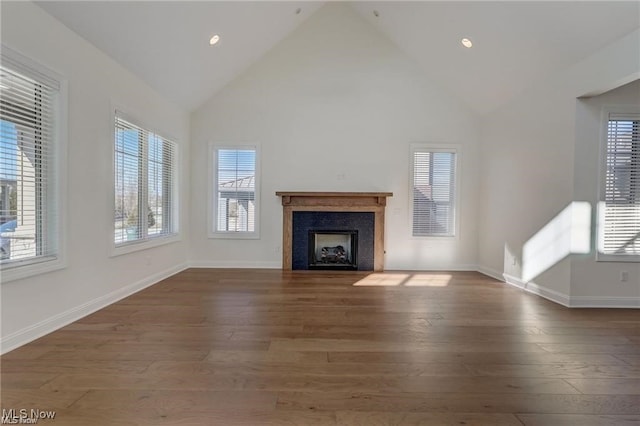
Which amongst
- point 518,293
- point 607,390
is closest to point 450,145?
point 518,293

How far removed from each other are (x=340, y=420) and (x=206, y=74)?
17.0 ft

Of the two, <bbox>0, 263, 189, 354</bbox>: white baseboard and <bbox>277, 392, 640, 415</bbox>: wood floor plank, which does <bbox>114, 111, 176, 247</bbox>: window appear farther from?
<bbox>277, 392, 640, 415</bbox>: wood floor plank

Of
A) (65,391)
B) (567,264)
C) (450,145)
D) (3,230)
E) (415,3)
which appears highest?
(415,3)

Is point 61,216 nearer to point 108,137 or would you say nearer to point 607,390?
point 108,137

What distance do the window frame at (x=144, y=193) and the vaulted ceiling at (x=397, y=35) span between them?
619mm

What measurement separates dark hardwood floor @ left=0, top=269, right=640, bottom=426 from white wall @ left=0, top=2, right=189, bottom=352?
212 millimetres

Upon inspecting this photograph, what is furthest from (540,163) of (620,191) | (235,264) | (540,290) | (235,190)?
(235,264)

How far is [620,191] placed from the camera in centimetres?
390

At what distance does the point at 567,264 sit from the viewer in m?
3.90

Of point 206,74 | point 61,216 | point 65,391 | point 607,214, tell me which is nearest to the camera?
point 65,391

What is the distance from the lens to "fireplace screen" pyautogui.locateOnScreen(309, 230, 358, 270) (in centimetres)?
607

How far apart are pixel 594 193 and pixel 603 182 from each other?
0.17m

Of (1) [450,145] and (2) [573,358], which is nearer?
(2) [573,358]

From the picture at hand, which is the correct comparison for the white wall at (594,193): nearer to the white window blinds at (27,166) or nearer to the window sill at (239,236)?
the window sill at (239,236)
